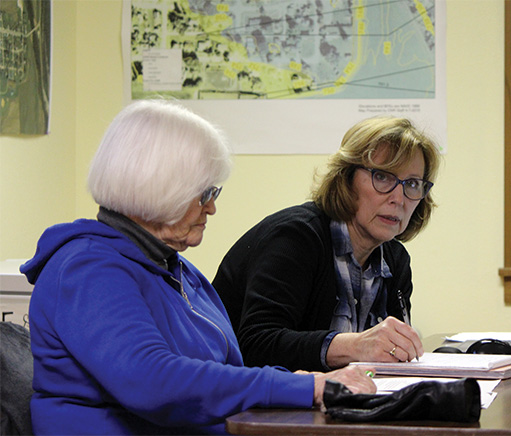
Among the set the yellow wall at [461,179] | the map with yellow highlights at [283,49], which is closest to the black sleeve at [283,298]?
the yellow wall at [461,179]

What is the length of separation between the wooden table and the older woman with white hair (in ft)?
0.19

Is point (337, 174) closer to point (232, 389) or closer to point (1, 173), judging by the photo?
point (232, 389)

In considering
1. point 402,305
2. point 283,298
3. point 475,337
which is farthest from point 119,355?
point 475,337

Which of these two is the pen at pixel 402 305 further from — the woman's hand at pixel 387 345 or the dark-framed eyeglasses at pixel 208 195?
the dark-framed eyeglasses at pixel 208 195

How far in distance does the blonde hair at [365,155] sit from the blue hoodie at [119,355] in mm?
761

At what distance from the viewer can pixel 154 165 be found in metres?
1.24

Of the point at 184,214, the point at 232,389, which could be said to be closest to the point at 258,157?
the point at 184,214

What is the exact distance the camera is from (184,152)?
126 centimetres

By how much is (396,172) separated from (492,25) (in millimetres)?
1438

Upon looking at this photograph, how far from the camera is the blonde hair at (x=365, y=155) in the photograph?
195cm

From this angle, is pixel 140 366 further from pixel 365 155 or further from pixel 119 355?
pixel 365 155

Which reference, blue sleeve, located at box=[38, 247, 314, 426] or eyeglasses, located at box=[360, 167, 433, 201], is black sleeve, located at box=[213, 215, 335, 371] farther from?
blue sleeve, located at box=[38, 247, 314, 426]

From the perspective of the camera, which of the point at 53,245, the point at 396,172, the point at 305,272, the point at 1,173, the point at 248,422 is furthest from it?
the point at 1,173

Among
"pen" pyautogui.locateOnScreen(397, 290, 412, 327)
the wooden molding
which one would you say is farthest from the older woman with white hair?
the wooden molding
